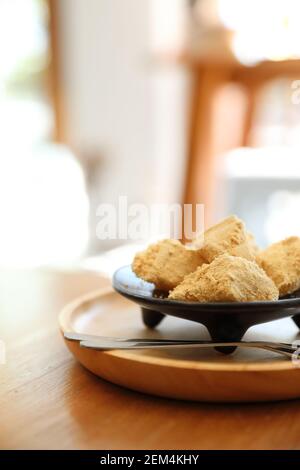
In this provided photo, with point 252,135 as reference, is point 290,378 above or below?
above

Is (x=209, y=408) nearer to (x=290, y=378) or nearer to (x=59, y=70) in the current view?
(x=290, y=378)

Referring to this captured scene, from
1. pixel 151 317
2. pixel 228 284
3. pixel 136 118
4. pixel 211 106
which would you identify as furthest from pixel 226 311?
pixel 136 118

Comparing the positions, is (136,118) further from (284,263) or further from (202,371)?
(202,371)

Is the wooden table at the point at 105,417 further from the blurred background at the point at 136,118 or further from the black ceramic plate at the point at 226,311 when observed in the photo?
the blurred background at the point at 136,118

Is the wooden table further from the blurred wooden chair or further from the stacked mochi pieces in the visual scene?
the blurred wooden chair

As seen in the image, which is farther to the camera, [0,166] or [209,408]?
[0,166]
